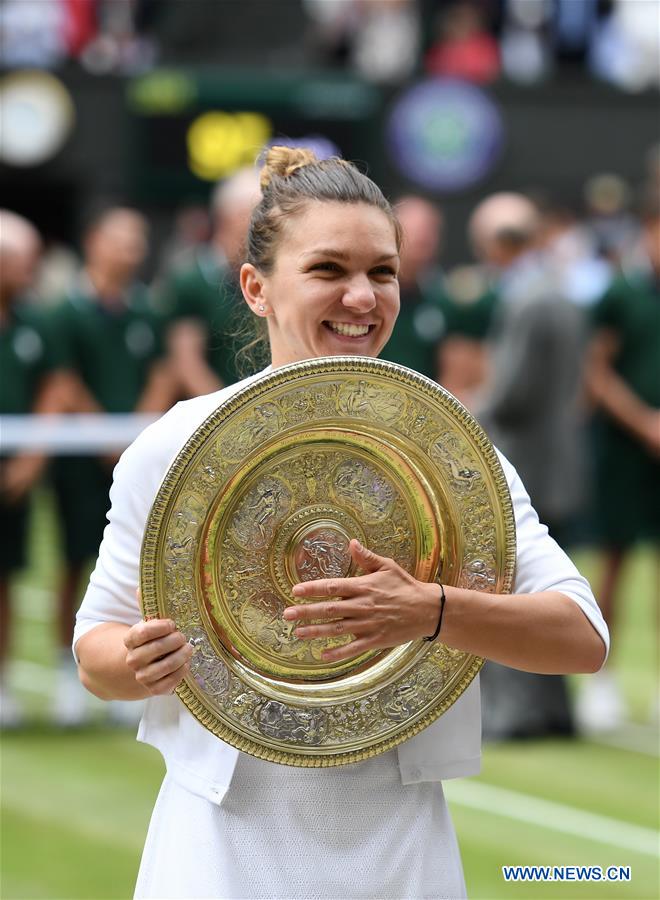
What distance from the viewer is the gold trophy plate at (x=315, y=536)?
197 centimetres

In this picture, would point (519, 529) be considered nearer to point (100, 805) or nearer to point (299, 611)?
point (299, 611)

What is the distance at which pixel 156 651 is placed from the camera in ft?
6.28

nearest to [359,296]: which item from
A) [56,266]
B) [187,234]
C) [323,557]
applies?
[323,557]

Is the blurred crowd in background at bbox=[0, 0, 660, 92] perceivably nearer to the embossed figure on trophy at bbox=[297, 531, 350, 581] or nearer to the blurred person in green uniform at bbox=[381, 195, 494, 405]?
the blurred person in green uniform at bbox=[381, 195, 494, 405]

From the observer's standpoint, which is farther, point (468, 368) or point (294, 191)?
point (468, 368)

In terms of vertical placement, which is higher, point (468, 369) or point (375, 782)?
point (468, 369)

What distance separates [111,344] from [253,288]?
15.2 feet

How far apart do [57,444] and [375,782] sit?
4543mm

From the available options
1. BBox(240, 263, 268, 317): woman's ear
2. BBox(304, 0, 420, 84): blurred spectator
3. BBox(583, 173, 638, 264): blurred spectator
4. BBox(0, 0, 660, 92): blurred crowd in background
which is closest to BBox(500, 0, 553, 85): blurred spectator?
BBox(0, 0, 660, 92): blurred crowd in background

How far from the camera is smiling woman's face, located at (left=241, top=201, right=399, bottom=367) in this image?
7.13ft

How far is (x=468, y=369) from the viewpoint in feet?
23.0

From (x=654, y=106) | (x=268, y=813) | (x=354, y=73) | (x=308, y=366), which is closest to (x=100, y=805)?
(x=268, y=813)

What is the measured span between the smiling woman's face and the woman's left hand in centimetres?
35

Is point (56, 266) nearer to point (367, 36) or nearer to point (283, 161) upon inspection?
point (367, 36)
